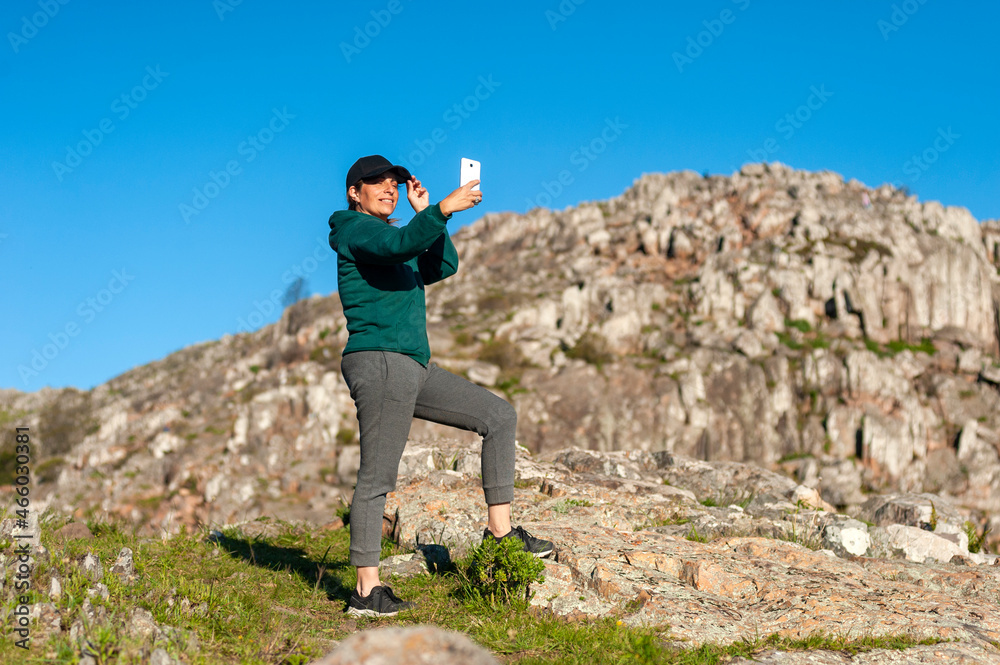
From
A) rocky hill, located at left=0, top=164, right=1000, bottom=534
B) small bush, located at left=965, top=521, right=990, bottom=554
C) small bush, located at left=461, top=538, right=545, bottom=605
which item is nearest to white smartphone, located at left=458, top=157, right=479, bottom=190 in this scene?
small bush, located at left=461, top=538, right=545, bottom=605

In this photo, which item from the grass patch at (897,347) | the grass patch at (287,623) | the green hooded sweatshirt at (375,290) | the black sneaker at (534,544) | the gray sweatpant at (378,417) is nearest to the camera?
the grass patch at (287,623)

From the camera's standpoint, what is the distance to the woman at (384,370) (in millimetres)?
5145

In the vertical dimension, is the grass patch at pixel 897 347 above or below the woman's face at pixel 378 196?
above

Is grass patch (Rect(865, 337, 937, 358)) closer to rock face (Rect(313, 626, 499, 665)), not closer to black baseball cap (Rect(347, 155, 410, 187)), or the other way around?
black baseball cap (Rect(347, 155, 410, 187))

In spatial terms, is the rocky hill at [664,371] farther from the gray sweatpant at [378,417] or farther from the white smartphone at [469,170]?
the white smartphone at [469,170]

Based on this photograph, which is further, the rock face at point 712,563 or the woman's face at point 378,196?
the woman's face at point 378,196

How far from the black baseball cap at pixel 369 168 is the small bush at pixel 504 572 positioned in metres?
3.11

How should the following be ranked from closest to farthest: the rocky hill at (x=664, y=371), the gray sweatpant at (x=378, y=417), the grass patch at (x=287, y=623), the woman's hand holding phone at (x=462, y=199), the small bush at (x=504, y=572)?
the grass patch at (x=287, y=623)
the woman's hand holding phone at (x=462, y=199)
the gray sweatpant at (x=378, y=417)
the small bush at (x=504, y=572)
the rocky hill at (x=664, y=371)

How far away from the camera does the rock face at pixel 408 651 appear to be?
2.22 metres

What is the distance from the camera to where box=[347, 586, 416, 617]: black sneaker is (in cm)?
513

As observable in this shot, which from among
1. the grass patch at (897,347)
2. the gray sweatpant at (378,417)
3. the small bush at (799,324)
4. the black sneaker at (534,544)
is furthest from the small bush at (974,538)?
the grass patch at (897,347)

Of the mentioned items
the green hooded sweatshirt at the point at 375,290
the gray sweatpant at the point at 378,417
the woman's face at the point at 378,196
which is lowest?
the gray sweatpant at the point at 378,417

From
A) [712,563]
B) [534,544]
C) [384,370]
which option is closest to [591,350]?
[712,563]

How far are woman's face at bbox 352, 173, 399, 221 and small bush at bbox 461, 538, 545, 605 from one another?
112 inches
